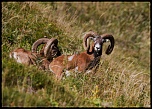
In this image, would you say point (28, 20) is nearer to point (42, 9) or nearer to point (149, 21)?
point (42, 9)

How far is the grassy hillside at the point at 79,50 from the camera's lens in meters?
10.0

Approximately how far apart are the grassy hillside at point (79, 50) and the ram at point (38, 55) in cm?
38

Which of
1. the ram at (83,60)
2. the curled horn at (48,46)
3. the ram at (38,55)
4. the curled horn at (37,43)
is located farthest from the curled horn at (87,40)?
the curled horn at (37,43)

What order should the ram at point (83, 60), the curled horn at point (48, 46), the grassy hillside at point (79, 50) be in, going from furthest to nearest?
1. the curled horn at point (48, 46)
2. the ram at point (83, 60)
3. the grassy hillside at point (79, 50)

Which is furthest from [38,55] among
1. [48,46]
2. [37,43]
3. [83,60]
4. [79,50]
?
[79,50]

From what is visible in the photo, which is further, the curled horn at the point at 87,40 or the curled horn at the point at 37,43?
the curled horn at the point at 87,40

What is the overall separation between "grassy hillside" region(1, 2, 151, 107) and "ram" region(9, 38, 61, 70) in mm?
383

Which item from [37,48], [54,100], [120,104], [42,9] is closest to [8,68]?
[54,100]

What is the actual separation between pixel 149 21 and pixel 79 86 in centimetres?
1721

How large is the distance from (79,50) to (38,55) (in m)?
3.72

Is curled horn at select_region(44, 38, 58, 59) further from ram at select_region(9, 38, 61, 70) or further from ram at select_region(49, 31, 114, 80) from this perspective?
ram at select_region(49, 31, 114, 80)

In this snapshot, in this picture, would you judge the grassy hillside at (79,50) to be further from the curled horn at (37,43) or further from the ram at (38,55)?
the curled horn at (37,43)

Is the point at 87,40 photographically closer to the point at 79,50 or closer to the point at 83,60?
the point at 83,60

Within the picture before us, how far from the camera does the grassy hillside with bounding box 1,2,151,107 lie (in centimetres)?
1002
